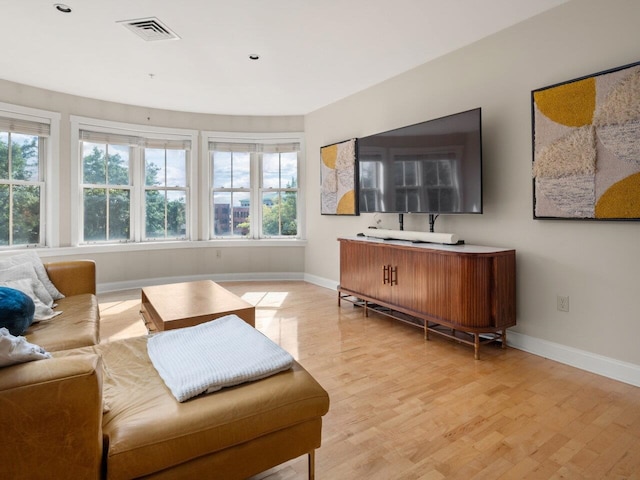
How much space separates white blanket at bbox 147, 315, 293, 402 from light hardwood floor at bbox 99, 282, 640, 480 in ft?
1.60

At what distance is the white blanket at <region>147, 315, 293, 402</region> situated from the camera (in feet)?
4.45

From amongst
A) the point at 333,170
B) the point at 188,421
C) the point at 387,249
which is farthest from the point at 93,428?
the point at 333,170

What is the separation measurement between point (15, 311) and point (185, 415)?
1468 mm

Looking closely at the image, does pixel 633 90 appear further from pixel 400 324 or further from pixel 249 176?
pixel 249 176

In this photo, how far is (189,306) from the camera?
2754mm

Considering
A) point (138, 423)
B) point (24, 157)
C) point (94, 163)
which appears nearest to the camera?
point (138, 423)

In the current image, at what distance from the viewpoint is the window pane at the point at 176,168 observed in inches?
218

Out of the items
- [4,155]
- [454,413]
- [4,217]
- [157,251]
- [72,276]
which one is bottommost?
[454,413]

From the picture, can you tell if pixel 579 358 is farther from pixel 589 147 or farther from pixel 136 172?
pixel 136 172

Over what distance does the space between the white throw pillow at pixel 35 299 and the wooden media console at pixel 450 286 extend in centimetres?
263

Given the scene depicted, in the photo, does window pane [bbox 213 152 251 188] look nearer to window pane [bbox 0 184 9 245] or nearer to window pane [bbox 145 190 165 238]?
window pane [bbox 145 190 165 238]

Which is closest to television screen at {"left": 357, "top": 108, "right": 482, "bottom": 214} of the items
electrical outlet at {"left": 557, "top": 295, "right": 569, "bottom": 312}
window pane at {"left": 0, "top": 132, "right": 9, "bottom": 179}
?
electrical outlet at {"left": 557, "top": 295, "right": 569, "bottom": 312}

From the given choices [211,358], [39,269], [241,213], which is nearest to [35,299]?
[39,269]

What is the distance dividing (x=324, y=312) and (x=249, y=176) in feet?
9.31
